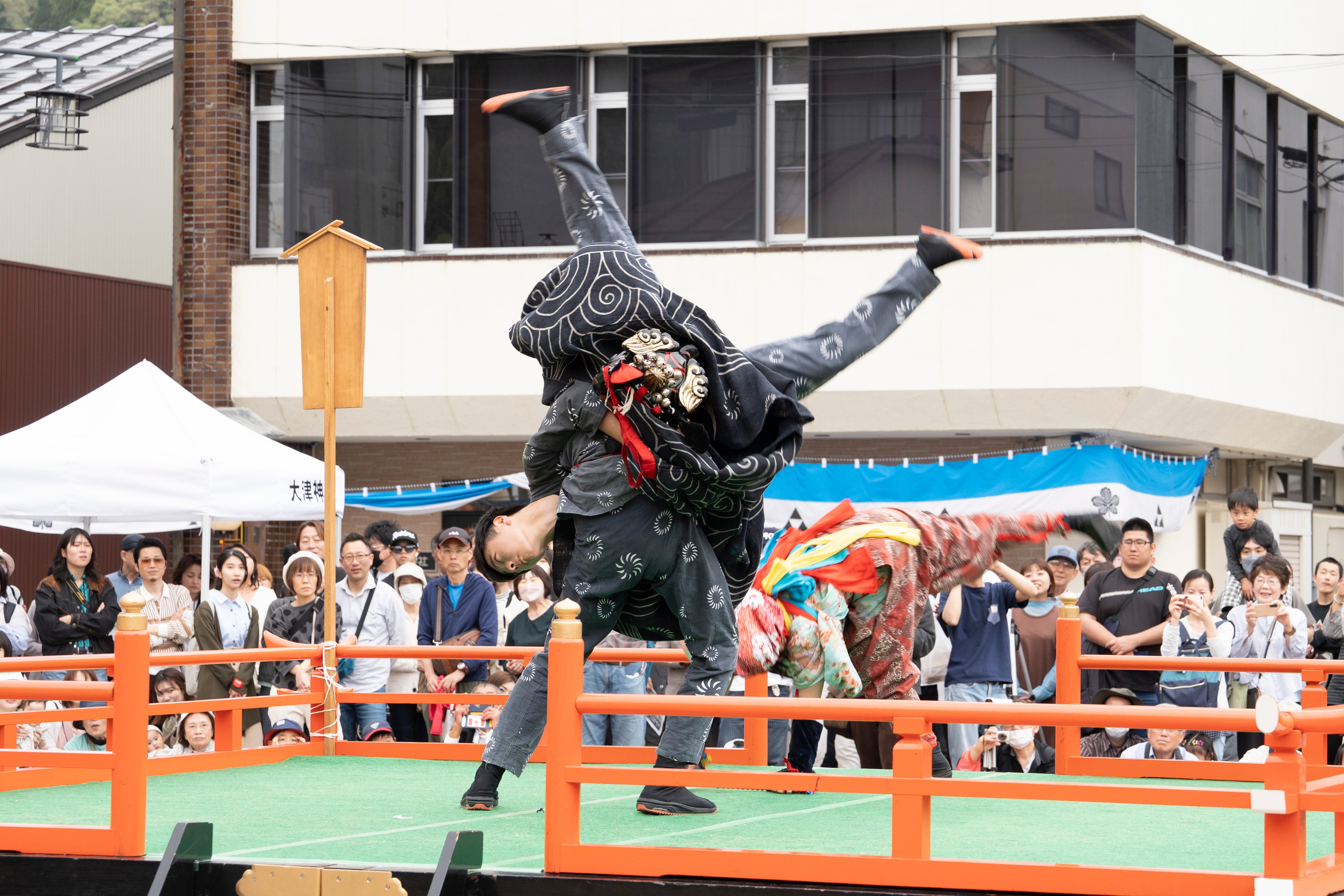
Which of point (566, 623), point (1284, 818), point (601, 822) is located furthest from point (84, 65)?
point (1284, 818)

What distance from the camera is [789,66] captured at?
60.3 ft

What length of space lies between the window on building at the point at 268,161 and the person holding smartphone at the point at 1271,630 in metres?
12.8

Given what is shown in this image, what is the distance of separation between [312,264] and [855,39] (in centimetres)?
1079

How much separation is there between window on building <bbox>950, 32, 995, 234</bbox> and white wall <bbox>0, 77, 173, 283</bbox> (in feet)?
38.7

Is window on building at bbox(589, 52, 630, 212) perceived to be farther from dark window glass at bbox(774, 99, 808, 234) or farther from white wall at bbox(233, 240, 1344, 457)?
dark window glass at bbox(774, 99, 808, 234)

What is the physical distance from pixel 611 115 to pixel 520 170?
1222 millimetres

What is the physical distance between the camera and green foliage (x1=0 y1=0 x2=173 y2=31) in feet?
126

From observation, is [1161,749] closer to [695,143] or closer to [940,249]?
[940,249]

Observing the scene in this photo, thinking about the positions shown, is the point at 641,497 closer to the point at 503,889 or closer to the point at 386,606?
the point at 503,889

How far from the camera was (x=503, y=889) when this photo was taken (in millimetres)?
5086

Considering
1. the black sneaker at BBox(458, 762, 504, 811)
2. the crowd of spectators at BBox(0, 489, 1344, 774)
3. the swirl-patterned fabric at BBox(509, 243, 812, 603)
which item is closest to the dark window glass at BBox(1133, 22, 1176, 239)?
the crowd of spectators at BBox(0, 489, 1344, 774)

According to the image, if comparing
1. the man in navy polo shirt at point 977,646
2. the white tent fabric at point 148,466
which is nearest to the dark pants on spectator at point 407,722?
the white tent fabric at point 148,466

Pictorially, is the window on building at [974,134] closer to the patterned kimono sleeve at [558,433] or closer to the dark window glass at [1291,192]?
the dark window glass at [1291,192]

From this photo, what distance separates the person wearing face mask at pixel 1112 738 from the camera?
9.41 metres
